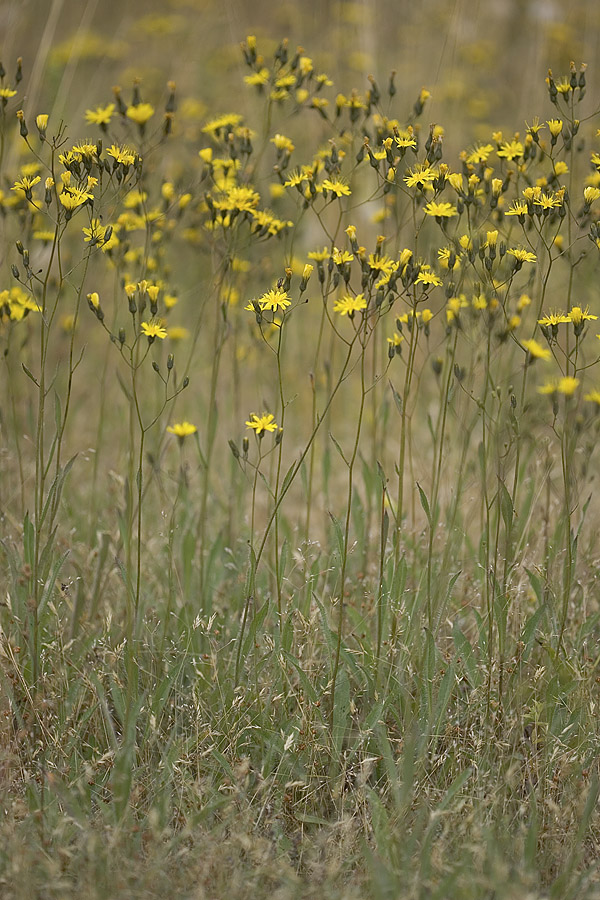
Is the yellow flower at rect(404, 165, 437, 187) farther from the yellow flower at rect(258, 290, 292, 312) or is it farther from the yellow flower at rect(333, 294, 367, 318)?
the yellow flower at rect(258, 290, 292, 312)

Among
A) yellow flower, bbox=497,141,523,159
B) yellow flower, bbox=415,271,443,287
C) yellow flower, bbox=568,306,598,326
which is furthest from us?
yellow flower, bbox=497,141,523,159

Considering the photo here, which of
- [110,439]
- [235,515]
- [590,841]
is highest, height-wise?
[110,439]

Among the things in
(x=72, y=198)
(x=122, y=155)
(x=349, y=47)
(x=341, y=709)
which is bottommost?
(x=341, y=709)

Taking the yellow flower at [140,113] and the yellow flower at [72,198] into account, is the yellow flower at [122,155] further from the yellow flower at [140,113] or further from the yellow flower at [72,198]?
the yellow flower at [140,113]

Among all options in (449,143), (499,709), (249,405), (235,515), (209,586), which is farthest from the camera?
(449,143)

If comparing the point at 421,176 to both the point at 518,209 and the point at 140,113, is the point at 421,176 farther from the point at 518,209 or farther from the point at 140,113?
the point at 140,113

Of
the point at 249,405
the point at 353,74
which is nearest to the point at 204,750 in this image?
the point at 249,405

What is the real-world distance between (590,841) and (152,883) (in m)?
0.97

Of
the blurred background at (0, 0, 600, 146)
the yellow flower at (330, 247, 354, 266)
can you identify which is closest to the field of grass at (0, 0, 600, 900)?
the yellow flower at (330, 247, 354, 266)

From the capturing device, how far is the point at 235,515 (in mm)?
3141

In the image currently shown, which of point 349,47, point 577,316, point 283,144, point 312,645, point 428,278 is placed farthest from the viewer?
point 349,47

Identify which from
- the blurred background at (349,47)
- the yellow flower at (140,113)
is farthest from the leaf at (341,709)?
the blurred background at (349,47)

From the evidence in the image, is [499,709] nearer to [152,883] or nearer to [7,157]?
[152,883]

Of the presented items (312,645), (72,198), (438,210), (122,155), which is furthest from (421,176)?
(312,645)
